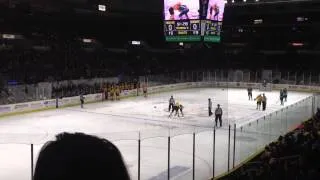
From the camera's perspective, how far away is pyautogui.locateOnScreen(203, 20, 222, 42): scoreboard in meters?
24.0

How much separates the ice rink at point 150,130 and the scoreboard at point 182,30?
441 cm

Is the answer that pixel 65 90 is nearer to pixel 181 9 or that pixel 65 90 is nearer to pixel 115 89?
pixel 115 89

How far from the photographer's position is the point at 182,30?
24312 mm

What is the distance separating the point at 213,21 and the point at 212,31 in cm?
63

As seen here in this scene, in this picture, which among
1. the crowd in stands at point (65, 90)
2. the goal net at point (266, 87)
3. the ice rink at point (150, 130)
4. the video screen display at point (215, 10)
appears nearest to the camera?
the ice rink at point (150, 130)

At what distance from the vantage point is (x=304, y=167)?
25.5 feet

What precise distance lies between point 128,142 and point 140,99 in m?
18.4

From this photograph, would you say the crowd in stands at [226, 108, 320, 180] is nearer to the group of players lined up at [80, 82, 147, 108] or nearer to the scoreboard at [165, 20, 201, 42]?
the scoreboard at [165, 20, 201, 42]

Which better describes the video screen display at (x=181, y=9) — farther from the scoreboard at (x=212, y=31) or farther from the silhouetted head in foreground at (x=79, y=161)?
the silhouetted head in foreground at (x=79, y=161)

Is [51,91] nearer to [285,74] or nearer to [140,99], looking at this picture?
[140,99]

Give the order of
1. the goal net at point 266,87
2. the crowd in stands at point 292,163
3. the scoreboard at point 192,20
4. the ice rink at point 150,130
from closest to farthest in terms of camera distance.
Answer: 1. the crowd in stands at point 292,163
2. the ice rink at point 150,130
3. the scoreboard at point 192,20
4. the goal net at point 266,87

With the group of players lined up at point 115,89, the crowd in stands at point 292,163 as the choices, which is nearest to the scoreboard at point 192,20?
the group of players lined up at point 115,89

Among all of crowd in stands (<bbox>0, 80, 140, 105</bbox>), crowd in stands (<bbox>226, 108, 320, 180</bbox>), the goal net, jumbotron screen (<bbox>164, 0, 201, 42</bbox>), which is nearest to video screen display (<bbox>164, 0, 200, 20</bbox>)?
jumbotron screen (<bbox>164, 0, 201, 42</bbox>)

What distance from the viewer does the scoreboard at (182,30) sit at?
23.8 metres
